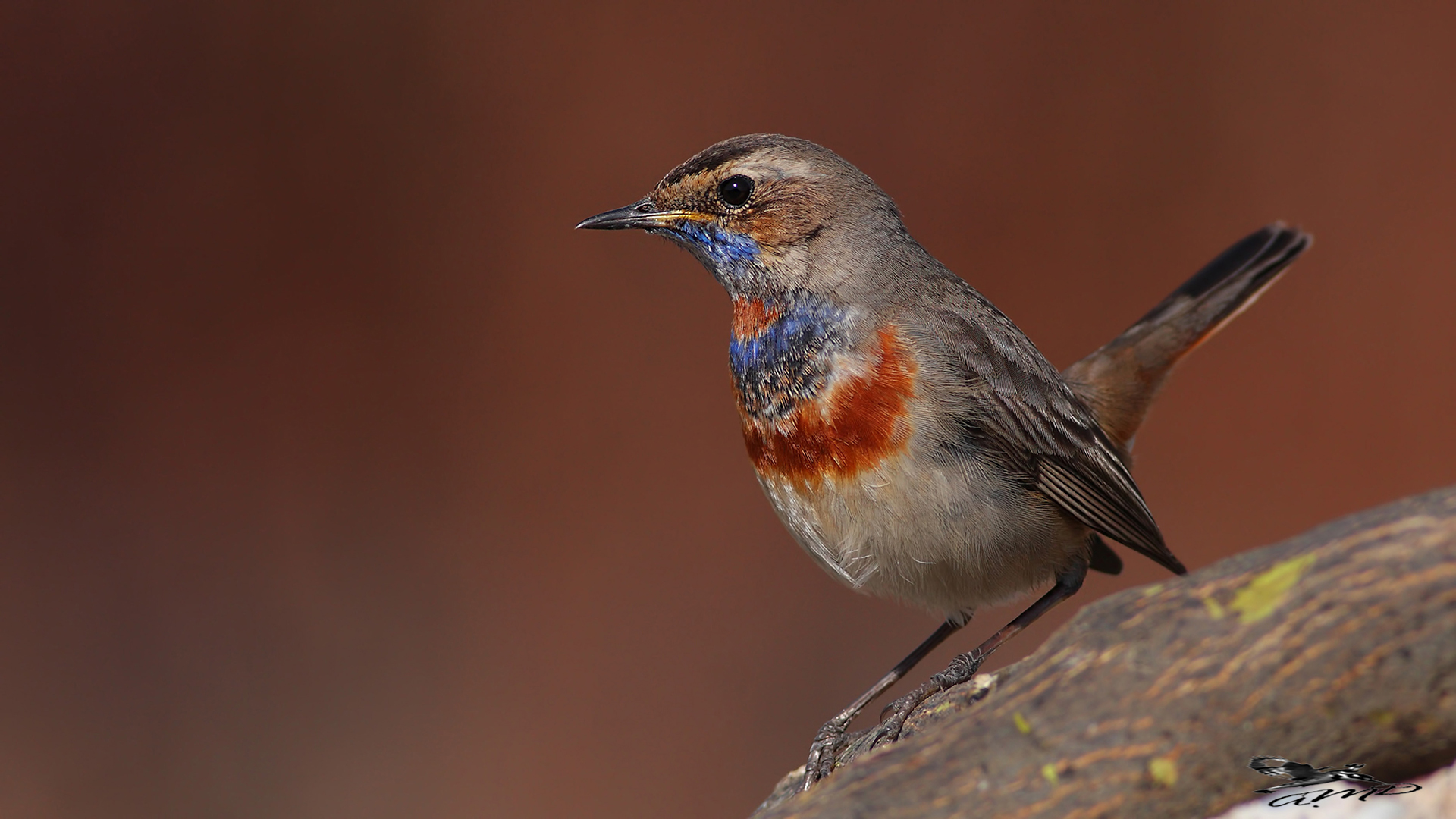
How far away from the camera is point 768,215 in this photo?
3.22 m

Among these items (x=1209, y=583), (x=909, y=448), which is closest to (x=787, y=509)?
(x=909, y=448)

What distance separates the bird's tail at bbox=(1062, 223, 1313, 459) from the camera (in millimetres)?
3914

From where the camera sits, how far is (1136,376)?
3.95m

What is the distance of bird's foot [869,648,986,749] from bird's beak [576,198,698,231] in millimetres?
1476

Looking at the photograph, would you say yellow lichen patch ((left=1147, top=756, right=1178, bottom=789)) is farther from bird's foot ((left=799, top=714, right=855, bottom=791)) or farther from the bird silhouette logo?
bird's foot ((left=799, top=714, right=855, bottom=791))

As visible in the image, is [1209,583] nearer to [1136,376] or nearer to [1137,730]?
[1137,730]

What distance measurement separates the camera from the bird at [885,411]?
116 inches

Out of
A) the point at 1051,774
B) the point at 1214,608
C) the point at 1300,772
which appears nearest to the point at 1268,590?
the point at 1214,608

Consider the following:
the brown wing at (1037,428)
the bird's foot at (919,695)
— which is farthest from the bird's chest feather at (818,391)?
the bird's foot at (919,695)

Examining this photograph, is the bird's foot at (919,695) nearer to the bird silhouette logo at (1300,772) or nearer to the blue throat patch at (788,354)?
the blue throat patch at (788,354)

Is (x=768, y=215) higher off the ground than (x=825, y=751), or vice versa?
(x=768, y=215)

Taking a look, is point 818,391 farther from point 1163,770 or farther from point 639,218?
point 1163,770

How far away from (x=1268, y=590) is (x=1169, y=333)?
2.10 metres

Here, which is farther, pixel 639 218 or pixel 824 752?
pixel 639 218
